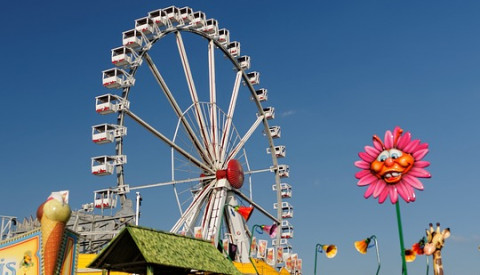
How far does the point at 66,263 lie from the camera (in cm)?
2050

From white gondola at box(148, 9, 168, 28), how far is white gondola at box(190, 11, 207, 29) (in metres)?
2.74

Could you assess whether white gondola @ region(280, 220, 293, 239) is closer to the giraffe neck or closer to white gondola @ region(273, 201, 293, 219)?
white gondola @ region(273, 201, 293, 219)

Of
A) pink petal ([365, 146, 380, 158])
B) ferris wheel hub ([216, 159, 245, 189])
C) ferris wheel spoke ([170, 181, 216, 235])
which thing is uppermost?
ferris wheel hub ([216, 159, 245, 189])

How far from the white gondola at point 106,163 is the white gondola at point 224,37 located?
13.6 m

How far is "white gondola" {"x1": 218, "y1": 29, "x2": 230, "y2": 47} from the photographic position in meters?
42.5

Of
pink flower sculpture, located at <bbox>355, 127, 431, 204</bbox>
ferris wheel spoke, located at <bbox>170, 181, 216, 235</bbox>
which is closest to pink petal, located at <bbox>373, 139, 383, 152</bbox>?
pink flower sculpture, located at <bbox>355, 127, 431, 204</bbox>

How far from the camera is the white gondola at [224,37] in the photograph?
4247 centimetres

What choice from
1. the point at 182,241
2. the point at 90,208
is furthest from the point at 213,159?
the point at 182,241

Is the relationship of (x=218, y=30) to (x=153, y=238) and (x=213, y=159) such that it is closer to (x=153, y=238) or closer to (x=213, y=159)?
(x=213, y=159)

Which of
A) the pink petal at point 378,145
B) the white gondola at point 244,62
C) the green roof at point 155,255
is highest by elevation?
the white gondola at point 244,62

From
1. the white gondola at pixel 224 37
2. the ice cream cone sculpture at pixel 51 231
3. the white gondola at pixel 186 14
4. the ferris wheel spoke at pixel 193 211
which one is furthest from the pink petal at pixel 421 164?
the white gondola at pixel 224 37

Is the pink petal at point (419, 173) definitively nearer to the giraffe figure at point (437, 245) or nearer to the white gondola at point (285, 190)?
the giraffe figure at point (437, 245)

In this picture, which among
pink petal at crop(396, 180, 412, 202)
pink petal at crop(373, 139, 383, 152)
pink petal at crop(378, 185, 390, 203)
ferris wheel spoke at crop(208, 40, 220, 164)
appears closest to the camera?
pink petal at crop(396, 180, 412, 202)

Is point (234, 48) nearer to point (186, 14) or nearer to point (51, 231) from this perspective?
point (186, 14)
